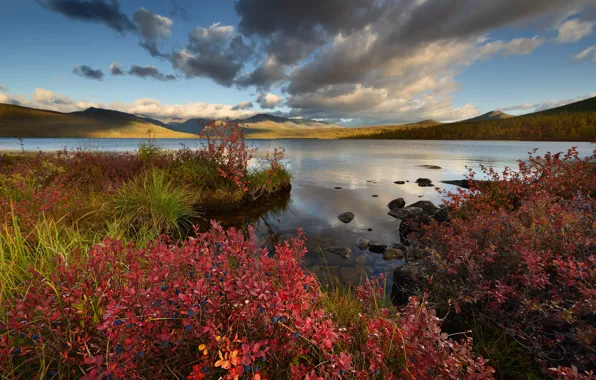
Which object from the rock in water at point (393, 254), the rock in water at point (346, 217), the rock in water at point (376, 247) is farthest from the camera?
the rock in water at point (346, 217)

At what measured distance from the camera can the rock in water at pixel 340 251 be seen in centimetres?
809

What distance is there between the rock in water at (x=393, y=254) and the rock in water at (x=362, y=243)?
84cm

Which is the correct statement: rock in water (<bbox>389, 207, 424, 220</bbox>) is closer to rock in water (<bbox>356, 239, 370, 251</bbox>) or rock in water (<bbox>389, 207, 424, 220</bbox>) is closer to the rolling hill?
rock in water (<bbox>356, 239, 370, 251</bbox>)

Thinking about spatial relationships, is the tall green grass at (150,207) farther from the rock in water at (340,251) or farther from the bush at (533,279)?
the bush at (533,279)

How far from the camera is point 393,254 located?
311 inches

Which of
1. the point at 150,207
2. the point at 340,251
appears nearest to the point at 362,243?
the point at 340,251

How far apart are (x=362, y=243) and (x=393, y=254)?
1.29m

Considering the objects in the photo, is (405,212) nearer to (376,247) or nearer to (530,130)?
(376,247)

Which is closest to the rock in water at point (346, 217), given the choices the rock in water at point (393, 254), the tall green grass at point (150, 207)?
the rock in water at point (393, 254)

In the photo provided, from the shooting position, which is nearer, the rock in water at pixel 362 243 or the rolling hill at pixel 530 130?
the rock in water at pixel 362 243

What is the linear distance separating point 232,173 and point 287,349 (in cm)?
1152

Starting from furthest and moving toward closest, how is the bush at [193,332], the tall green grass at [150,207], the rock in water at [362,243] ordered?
the rock in water at [362,243] → the tall green grass at [150,207] → the bush at [193,332]

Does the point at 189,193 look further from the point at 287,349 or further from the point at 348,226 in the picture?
the point at 287,349

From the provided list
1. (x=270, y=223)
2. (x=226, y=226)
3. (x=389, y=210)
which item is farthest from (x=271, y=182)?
(x=389, y=210)
